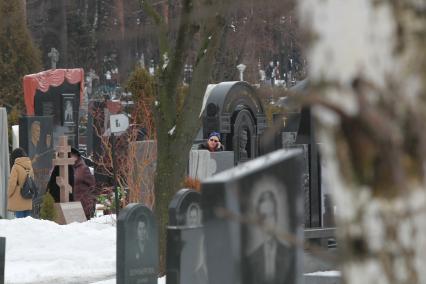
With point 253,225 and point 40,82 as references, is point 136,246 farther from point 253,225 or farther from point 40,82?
point 40,82

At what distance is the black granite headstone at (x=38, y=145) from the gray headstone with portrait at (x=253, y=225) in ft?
58.3

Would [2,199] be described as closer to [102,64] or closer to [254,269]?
[254,269]

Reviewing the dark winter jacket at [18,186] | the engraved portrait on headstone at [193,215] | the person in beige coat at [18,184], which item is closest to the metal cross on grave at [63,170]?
the person in beige coat at [18,184]

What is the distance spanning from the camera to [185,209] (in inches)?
385

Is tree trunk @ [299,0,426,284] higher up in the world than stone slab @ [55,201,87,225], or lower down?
higher up

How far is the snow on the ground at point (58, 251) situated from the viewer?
1442cm

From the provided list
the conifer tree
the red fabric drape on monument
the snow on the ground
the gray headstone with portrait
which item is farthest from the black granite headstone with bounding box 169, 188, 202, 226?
the conifer tree

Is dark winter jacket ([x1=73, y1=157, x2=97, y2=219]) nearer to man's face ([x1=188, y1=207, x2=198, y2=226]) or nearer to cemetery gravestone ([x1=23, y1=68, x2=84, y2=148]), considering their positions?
cemetery gravestone ([x1=23, y1=68, x2=84, y2=148])

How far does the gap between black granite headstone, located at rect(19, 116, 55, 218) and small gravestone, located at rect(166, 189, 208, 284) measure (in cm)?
1392

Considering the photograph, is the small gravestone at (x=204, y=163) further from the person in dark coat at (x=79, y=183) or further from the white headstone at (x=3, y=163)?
the white headstone at (x=3, y=163)

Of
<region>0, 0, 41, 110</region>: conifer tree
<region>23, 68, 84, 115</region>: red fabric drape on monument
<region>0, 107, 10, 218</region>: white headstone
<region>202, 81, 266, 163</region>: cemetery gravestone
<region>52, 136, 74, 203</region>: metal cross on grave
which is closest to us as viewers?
<region>0, 107, 10, 218</region>: white headstone

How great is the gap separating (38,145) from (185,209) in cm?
1422

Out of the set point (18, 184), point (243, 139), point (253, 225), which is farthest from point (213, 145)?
point (253, 225)

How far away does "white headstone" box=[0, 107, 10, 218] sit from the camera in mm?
22062
